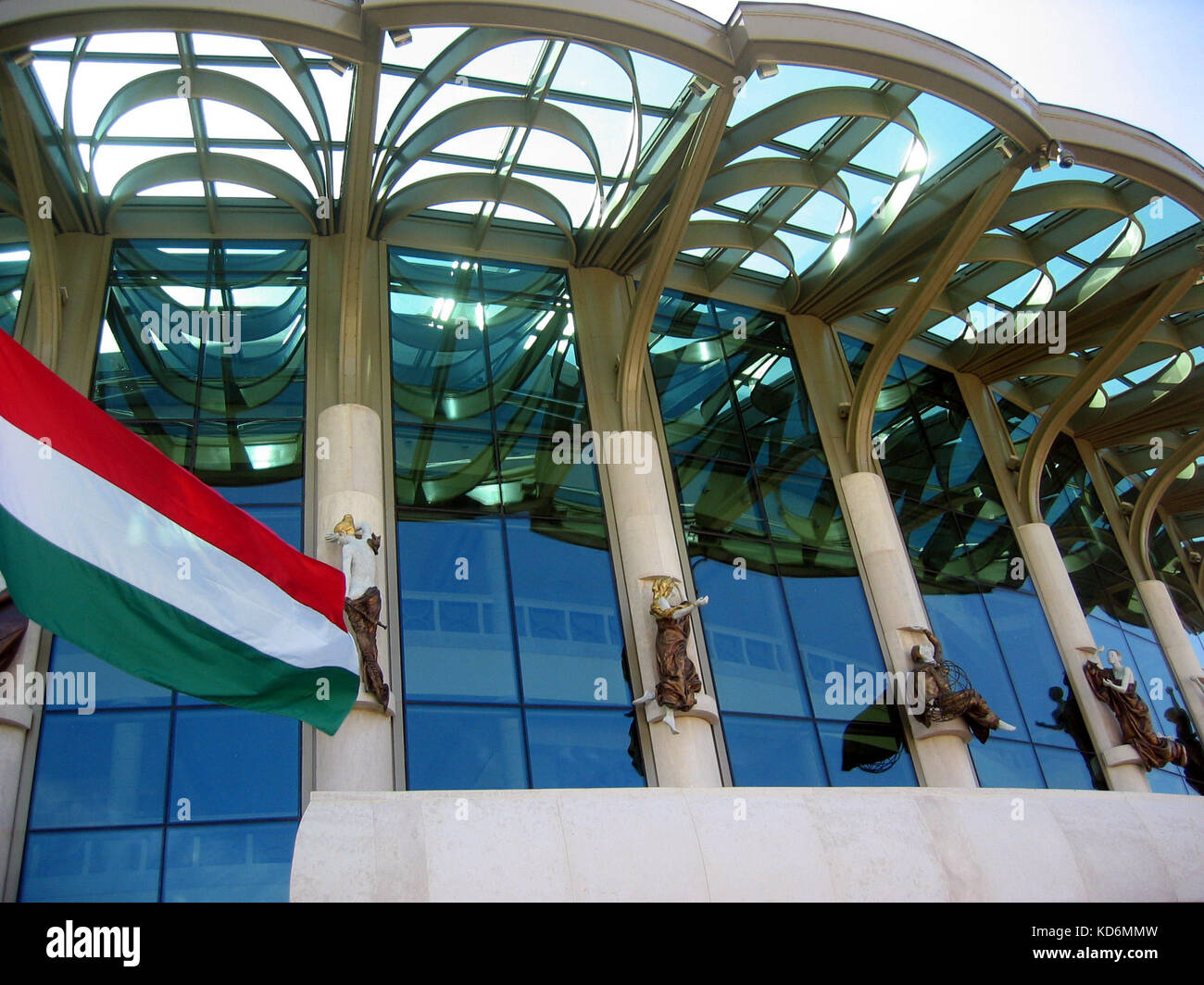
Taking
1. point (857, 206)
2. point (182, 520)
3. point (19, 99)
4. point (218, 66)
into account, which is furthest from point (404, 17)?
point (857, 206)

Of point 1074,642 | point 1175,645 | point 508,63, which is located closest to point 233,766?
point 508,63

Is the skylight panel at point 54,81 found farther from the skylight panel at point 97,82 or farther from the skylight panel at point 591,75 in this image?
the skylight panel at point 591,75

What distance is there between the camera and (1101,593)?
23203mm

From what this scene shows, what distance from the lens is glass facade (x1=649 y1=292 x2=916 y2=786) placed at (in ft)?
52.7

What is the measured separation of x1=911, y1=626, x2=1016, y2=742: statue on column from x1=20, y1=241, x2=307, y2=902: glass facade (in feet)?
30.5

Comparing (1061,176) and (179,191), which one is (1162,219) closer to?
(1061,176)

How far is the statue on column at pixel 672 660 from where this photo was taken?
14.5m

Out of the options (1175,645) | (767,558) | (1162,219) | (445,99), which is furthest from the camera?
(1175,645)

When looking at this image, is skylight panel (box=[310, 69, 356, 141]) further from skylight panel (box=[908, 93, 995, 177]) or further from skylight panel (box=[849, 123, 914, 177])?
skylight panel (box=[908, 93, 995, 177])

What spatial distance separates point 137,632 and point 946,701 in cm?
1238

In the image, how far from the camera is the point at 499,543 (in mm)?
15906

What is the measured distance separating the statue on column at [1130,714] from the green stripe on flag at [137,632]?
15.4 metres
